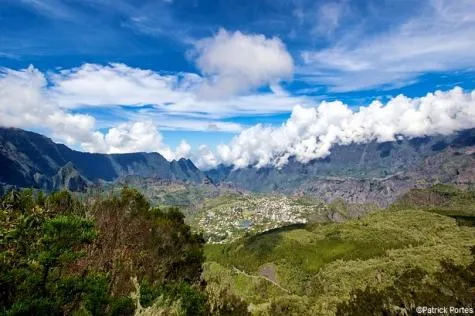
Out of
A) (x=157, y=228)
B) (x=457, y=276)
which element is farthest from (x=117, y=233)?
(x=457, y=276)

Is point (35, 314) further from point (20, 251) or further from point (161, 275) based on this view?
point (161, 275)

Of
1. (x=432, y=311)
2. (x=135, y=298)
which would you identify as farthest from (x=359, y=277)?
(x=135, y=298)

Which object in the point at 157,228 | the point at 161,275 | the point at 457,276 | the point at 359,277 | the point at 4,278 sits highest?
the point at 4,278

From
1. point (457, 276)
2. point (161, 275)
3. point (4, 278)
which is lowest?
point (457, 276)

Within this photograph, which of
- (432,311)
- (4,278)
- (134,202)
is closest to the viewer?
(4,278)

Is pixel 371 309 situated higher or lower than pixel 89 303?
lower

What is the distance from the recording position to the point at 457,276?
71.3m

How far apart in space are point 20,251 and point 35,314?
2.83 meters

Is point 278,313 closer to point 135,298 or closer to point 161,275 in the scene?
point 161,275

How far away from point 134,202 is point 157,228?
7113mm

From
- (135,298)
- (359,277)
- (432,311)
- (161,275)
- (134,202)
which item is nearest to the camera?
(135,298)

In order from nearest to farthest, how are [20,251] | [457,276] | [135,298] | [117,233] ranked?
[20,251]
[135,298]
[117,233]
[457,276]

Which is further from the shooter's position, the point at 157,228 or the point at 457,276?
the point at 457,276

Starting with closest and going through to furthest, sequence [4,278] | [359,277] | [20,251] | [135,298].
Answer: [4,278] < [20,251] < [135,298] < [359,277]
